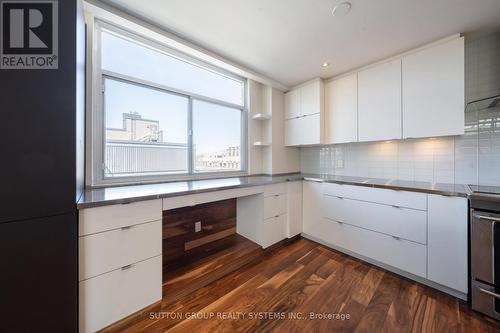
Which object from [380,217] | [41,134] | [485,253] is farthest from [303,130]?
[41,134]

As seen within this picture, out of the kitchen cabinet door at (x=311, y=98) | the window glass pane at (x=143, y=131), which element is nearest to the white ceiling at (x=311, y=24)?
the kitchen cabinet door at (x=311, y=98)

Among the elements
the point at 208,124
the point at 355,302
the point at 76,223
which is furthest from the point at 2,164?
the point at 355,302

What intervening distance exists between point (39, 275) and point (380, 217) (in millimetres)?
2666

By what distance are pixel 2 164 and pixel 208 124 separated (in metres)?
1.83

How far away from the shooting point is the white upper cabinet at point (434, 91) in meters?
1.76

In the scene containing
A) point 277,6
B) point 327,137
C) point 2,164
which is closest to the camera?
point 2,164

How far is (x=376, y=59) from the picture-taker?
7.35ft

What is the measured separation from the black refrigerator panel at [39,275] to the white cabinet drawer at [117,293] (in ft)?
0.19

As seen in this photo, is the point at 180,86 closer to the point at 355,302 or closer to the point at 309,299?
the point at 309,299

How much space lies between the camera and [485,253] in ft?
4.69

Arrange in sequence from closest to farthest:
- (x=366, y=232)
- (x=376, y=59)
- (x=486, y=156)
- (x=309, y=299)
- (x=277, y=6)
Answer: (x=277, y=6) < (x=309, y=299) < (x=486, y=156) < (x=366, y=232) < (x=376, y=59)

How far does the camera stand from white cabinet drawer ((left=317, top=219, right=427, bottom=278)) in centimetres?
176

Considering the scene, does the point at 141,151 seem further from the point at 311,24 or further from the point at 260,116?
the point at 311,24
